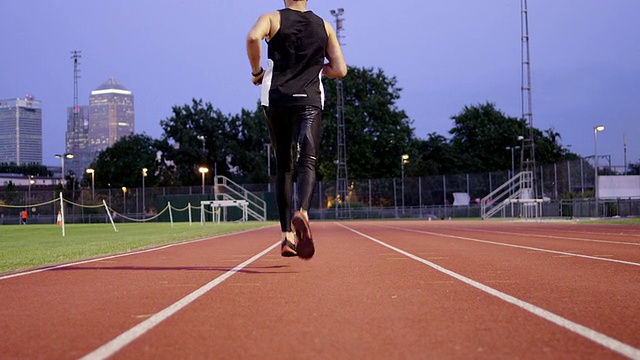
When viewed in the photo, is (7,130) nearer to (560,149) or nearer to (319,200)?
(319,200)

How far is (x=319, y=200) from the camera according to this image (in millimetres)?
63406

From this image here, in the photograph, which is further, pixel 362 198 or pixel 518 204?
pixel 362 198

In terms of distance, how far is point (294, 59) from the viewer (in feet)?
18.7

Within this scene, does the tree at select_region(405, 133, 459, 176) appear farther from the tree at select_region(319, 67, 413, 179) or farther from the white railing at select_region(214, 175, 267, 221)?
the white railing at select_region(214, 175, 267, 221)

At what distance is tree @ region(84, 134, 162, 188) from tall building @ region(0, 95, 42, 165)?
37.3ft

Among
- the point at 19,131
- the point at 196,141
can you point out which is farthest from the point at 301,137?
the point at 19,131

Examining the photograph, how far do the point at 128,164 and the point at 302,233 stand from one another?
304 feet

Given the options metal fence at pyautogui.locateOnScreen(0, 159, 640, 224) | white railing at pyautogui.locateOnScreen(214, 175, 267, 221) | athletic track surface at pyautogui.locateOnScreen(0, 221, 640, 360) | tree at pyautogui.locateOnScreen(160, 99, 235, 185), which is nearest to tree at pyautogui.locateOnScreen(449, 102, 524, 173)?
metal fence at pyautogui.locateOnScreen(0, 159, 640, 224)

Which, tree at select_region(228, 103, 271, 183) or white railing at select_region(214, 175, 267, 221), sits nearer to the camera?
white railing at select_region(214, 175, 267, 221)

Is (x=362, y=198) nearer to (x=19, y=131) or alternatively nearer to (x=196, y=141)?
(x=196, y=141)

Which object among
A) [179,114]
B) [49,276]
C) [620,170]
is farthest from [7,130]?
[49,276]

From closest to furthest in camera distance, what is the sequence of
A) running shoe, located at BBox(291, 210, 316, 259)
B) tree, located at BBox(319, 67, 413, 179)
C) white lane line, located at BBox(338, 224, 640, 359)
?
1. white lane line, located at BBox(338, 224, 640, 359)
2. running shoe, located at BBox(291, 210, 316, 259)
3. tree, located at BBox(319, 67, 413, 179)

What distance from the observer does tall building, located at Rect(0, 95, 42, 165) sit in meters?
84.2

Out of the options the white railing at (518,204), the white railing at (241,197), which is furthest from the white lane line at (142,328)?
the white railing at (241,197)
